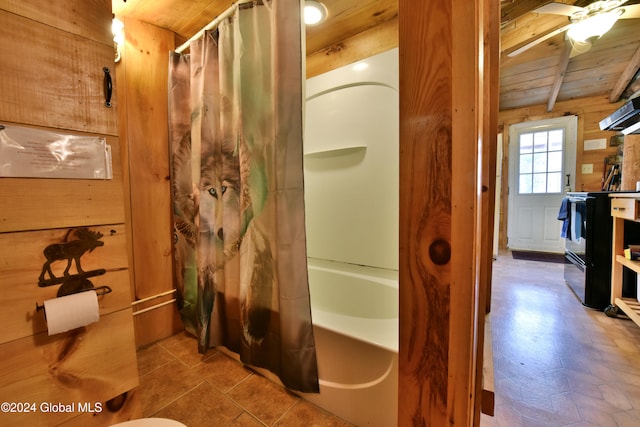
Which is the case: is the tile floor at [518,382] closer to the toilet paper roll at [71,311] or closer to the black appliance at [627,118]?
the toilet paper roll at [71,311]

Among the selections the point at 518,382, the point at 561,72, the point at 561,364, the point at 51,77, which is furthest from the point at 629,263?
the point at 51,77

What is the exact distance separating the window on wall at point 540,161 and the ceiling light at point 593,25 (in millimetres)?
2825

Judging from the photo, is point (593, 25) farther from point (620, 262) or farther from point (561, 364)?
point (561, 364)

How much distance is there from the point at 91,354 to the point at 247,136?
1049 mm

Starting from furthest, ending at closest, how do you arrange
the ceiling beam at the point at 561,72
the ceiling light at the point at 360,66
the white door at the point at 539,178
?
the white door at the point at 539,178 → the ceiling beam at the point at 561,72 → the ceiling light at the point at 360,66

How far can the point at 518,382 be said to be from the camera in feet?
4.71

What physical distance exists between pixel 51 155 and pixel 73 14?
17.3 inches

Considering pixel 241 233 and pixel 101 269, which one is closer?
pixel 101 269

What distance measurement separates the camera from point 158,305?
184 centimetres

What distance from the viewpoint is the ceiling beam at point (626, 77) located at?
281cm

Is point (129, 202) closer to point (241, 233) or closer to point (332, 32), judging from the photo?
point (241, 233)

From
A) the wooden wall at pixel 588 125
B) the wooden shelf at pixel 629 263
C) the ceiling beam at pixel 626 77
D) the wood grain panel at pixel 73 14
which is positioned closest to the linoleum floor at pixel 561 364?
the wooden shelf at pixel 629 263

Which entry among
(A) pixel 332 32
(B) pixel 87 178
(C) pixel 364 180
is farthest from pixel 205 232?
(A) pixel 332 32

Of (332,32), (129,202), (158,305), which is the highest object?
(332,32)
